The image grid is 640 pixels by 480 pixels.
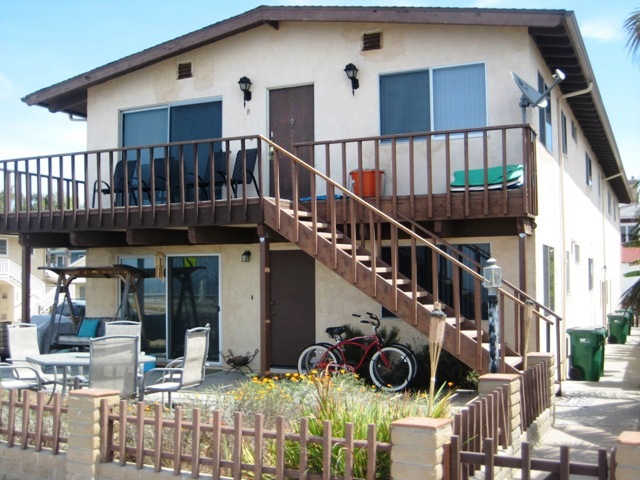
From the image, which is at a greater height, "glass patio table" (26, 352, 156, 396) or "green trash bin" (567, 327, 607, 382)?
"glass patio table" (26, 352, 156, 396)

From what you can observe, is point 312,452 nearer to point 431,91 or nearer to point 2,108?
point 431,91

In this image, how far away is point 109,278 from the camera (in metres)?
13.8

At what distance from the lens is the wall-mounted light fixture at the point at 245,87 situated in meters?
12.7

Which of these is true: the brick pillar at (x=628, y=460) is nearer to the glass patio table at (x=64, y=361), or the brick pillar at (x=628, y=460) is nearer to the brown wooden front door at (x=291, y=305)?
the glass patio table at (x=64, y=361)

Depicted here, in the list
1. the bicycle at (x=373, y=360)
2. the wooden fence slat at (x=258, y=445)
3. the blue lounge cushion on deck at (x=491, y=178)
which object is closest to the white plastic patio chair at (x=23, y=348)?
the bicycle at (x=373, y=360)

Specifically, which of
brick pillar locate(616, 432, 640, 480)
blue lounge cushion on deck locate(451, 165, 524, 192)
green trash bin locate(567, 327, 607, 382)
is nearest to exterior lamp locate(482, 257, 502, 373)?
blue lounge cushion on deck locate(451, 165, 524, 192)

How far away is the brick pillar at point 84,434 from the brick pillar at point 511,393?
3.25 m

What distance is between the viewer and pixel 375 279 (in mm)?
9273

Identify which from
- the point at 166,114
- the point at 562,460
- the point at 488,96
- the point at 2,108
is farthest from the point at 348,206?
the point at 2,108

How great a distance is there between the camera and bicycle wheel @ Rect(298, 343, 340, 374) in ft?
34.2

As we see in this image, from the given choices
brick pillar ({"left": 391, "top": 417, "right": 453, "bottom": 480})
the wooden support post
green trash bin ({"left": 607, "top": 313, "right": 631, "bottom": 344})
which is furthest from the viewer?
green trash bin ({"left": 607, "top": 313, "right": 631, "bottom": 344})

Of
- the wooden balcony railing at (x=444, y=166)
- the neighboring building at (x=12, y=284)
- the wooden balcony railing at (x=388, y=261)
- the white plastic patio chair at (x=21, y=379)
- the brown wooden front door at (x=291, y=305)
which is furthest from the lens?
the neighboring building at (x=12, y=284)

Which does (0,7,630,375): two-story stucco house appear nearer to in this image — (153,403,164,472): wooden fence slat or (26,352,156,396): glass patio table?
(26,352,156,396): glass patio table

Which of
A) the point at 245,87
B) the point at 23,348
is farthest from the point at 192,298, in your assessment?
the point at 23,348
